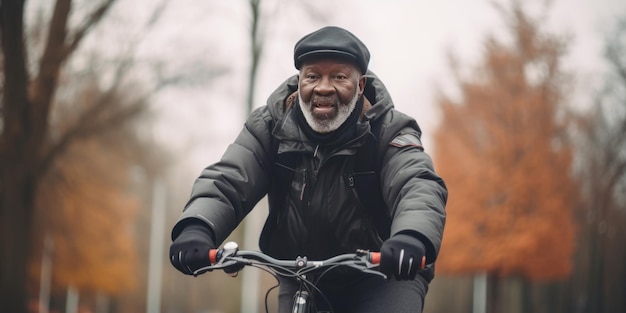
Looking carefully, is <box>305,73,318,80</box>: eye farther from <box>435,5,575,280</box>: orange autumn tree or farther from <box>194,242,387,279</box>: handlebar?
<box>435,5,575,280</box>: orange autumn tree

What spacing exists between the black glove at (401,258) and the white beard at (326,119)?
0.81 metres

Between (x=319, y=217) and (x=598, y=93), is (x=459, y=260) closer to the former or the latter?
(x=598, y=93)

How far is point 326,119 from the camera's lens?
3.81 metres

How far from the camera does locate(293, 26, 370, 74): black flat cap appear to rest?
3.74m

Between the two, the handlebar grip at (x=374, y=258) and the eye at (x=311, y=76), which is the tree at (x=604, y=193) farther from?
the handlebar grip at (x=374, y=258)

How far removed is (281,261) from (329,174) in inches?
25.1

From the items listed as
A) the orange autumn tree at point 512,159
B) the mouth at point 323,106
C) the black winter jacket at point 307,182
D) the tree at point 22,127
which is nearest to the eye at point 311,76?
the mouth at point 323,106

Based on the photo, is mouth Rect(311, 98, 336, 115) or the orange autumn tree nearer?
mouth Rect(311, 98, 336, 115)

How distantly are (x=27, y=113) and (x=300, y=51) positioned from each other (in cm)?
1351

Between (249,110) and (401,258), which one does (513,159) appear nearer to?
(249,110)

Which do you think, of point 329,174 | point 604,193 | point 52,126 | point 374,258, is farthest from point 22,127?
point 604,193

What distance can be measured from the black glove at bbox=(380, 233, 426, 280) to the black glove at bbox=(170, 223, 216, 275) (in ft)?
2.30

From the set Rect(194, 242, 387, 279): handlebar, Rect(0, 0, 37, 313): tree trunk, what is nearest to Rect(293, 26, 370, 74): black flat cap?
Rect(194, 242, 387, 279): handlebar

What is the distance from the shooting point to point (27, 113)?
1620cm
